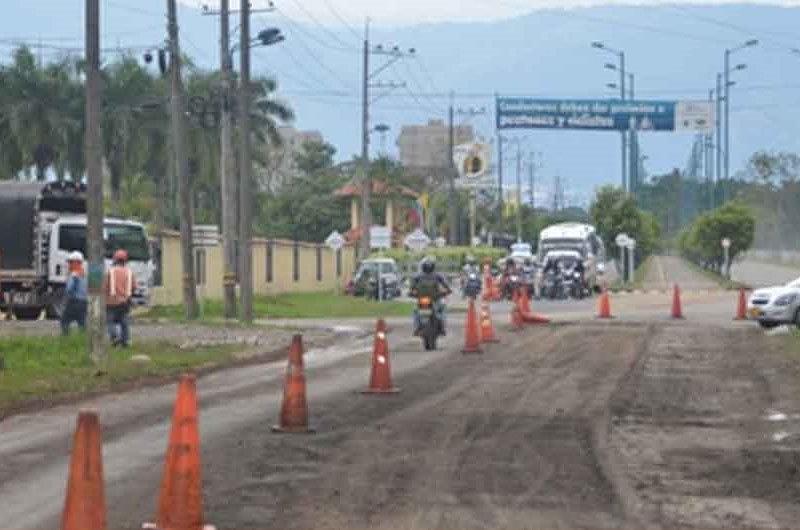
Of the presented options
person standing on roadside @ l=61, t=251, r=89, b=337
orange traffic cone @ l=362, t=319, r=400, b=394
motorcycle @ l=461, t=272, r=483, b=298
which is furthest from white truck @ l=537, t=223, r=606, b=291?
orange traffic cone @ l=362, t=319, r=400, b=394

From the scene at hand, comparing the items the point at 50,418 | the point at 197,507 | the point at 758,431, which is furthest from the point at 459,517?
the point at 50,418

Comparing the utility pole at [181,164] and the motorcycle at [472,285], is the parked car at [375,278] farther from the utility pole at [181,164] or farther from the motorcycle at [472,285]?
the utility pole at [181,164]

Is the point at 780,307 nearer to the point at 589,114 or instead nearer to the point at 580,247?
the point at 589,114

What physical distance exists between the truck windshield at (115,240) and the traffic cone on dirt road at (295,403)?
28847 millimetres

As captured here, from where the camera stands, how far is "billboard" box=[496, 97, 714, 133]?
74.6 m

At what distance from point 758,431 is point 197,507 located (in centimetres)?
847

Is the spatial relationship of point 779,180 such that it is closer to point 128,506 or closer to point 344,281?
point 344,281

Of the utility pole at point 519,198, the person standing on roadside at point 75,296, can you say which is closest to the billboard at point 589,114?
the person standing on roadside at point 75,296

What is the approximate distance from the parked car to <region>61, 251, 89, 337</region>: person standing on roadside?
35416mm

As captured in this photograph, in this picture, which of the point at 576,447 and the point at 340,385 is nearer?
the point at 576,447

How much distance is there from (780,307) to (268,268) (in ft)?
124

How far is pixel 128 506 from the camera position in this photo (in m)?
12.5

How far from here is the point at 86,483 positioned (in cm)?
999

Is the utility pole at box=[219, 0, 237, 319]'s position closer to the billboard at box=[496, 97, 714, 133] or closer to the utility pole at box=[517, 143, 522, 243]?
the billboard at box=[496, 97, 714, 133]
